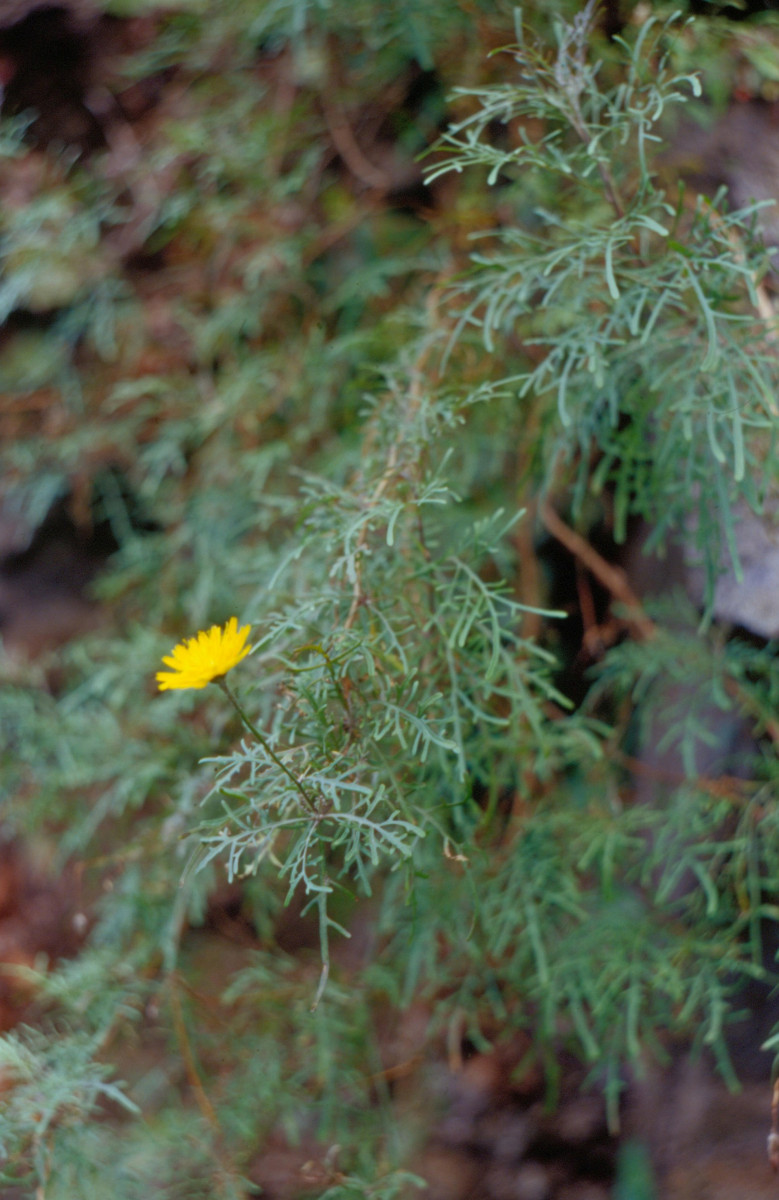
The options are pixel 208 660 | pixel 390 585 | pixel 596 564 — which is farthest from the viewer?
pixel 596 564

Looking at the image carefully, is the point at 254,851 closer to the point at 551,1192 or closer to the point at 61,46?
the point at 551,1192

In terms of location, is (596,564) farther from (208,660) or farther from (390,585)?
(208,660)

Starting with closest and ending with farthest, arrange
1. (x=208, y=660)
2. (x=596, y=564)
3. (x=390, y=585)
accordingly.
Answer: (x=208, y=660) < (x=390, y=585) < (x=596, y=564)

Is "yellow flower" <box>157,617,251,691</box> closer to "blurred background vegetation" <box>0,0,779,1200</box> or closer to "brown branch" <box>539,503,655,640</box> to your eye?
"blurred background vegetation" <box>0,0,779,1200</box>

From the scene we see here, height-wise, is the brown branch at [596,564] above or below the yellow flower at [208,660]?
below

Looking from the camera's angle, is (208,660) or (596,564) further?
(596,564)

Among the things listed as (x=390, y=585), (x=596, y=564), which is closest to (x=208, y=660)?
(x=390, y=585)

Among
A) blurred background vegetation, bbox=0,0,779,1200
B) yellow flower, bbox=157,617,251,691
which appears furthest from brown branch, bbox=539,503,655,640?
yellow flower, bbox=157,617,251,691

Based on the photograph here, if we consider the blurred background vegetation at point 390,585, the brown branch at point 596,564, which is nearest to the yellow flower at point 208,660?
the blurred background vegetation at point 390,585

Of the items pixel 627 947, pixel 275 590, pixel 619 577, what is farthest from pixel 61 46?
pixel 627 947

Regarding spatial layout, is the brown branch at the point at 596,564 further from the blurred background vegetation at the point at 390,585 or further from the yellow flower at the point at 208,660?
the yellow flower at the point at 208,660
